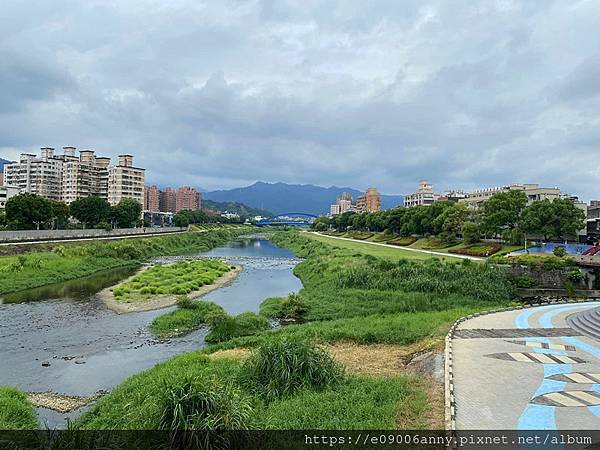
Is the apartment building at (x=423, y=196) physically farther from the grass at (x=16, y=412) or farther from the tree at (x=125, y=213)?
the grass at (x=16, y=412)

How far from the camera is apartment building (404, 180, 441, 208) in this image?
149 meters

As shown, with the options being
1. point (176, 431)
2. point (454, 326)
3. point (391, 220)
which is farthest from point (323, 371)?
point (391, 220)

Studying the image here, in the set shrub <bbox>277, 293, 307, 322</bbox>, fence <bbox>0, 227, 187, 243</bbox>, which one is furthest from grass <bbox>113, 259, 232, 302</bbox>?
fence <bbox>0, 227, 187, 243</bbox>

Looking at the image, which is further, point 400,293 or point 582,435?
point 400,293

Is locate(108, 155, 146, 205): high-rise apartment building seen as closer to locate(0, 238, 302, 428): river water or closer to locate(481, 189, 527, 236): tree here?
locate(0, 238, 302, 428): river water

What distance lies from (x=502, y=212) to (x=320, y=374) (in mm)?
52240

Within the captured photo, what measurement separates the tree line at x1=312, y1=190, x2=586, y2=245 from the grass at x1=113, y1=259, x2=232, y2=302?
33.8m

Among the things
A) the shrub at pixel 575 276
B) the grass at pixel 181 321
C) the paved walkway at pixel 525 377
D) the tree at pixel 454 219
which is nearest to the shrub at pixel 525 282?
the shrub at pixel 575 276

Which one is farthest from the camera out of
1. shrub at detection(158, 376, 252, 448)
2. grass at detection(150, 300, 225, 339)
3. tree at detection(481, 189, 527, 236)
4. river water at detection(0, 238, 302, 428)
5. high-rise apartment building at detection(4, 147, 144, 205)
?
high-rise apartment building at detection(4, 147, 144, 205)

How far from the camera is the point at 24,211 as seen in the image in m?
64.4

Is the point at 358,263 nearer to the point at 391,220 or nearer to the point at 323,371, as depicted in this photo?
the point at 323,371

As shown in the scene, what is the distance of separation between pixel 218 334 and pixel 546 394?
14740 millimetres

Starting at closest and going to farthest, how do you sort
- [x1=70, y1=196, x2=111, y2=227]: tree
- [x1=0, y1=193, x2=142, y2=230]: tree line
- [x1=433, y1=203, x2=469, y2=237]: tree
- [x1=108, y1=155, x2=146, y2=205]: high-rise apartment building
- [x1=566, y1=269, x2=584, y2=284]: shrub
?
[x1=566, y1=269, x2=584, y2=284]: shrub, [x1=0, y1=193, x2=142, y2=230]: tree line, [x1=433, y1=203, x2=469, y2=237]: tree, [x1=70, y1=196, x2=111, y2=227]: tree, [x1=108, y1=155, x2=146, y2=205]: high-rise apartment building

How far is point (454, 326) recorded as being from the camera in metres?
20.1
